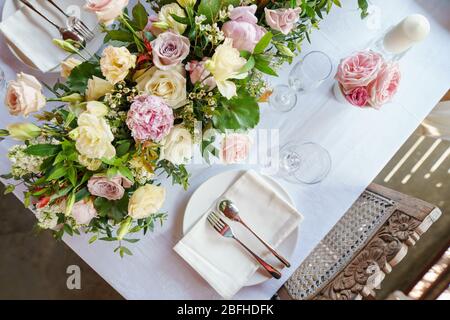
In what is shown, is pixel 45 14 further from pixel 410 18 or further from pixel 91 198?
pixel 410 18

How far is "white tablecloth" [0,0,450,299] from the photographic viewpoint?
1.08 metres

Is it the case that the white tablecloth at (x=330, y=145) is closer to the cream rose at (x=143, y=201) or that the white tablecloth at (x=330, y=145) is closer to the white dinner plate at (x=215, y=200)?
the white dinner plate at (x=215, y=200)

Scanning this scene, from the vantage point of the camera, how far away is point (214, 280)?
3.41 feet

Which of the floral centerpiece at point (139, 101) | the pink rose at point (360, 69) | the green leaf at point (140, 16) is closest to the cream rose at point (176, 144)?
the floral centerpiece at point (139, 101)

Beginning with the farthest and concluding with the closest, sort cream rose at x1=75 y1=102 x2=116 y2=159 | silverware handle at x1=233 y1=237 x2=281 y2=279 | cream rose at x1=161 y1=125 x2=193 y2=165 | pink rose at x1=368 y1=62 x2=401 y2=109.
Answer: silverware handle at x1=233 y1=237 x2=281 y2=279 < pink rose at x1=368 y1=62 x2=401 y2=109 < cream rose at x1=161 y1=125 x2=193 y2=165 < cream rose at x1=75 y1=102 x2=116 y2=159

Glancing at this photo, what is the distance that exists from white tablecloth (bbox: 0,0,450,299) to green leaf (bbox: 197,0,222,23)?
437mm

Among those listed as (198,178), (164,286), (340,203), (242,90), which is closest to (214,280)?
(164,286)

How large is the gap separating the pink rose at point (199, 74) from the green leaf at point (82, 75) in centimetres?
18

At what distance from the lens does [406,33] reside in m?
0.95

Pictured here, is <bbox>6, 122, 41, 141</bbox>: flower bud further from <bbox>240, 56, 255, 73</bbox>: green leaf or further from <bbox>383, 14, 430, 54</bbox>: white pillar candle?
<bbox>383, 14, 430, 54</bbox>: white pillar candle

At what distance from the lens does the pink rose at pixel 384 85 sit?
2.91ft

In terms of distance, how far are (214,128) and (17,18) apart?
657mm

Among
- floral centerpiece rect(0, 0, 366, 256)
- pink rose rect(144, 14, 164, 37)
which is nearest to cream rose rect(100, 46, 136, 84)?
floral centerpiece rect(0, 0, 366, 256)

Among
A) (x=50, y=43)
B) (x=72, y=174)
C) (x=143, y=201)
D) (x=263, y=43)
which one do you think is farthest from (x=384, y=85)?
(x=50, y=43)
